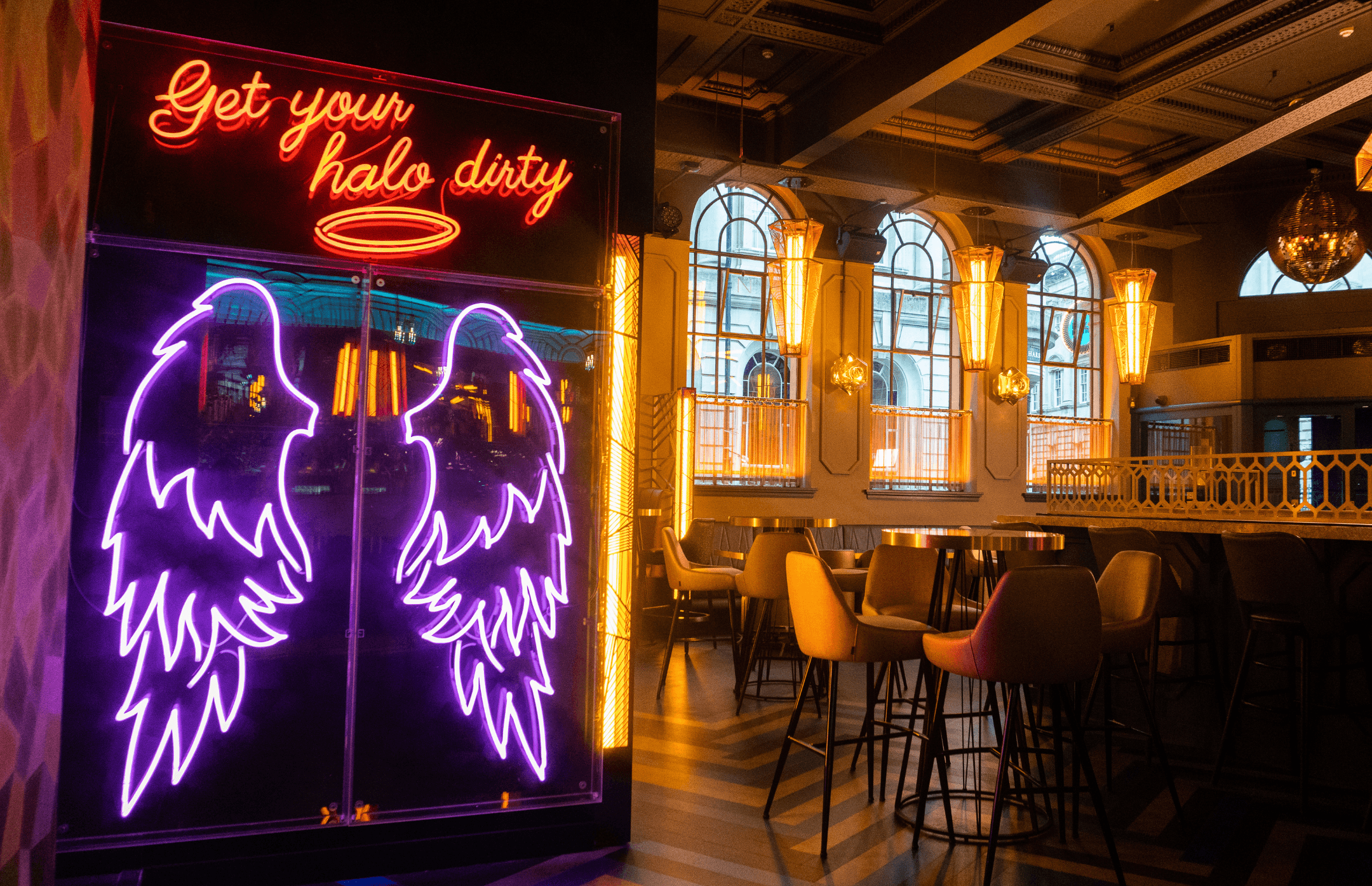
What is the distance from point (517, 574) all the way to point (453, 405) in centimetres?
55

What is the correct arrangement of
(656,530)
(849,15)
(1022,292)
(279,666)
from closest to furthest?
(279,666), (849,15), (656,530), (1022,292)

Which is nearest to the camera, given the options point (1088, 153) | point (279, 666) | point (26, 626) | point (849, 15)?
point (26, 626)

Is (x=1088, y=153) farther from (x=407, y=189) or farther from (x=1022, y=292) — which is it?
(x=407, y=189)

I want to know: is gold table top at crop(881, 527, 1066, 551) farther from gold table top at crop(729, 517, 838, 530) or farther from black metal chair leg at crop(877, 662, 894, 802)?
gold table top at crop(729, 517, 838, 530)

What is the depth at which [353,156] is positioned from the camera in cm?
271

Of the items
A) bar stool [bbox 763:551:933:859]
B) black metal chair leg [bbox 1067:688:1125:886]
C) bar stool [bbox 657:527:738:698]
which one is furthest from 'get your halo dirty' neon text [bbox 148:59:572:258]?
bar stool [bbox 657:527:738:698]

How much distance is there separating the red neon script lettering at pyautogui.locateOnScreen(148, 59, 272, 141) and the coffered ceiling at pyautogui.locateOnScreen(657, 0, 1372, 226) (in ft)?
14.8

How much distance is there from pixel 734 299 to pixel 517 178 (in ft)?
23.4

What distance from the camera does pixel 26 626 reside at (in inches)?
24.9

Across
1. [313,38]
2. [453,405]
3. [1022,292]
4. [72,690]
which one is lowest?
[72,690]

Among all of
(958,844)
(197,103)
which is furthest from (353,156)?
(958,844)

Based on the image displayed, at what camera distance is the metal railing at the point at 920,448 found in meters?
10.3

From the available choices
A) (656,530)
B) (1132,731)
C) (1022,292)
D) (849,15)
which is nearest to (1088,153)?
(1022,292)

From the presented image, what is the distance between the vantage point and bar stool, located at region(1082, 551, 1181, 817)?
3.20 metres
